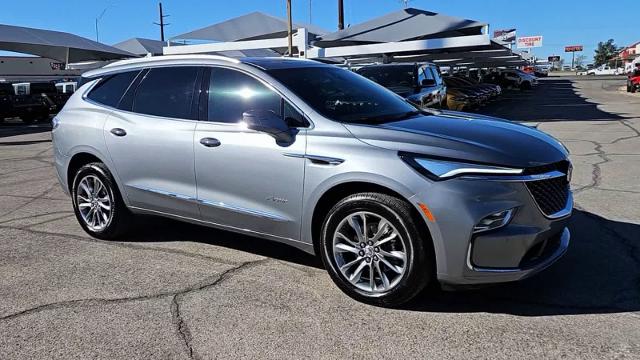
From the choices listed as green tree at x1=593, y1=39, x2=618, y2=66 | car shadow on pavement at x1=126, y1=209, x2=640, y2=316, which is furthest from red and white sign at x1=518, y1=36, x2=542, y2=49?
car shadow on pavement at x1=126, y1=209, x2=640, y2=316

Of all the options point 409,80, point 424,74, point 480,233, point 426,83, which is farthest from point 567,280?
point 424,74

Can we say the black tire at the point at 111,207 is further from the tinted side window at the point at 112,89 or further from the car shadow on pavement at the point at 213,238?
→ the tinted side window at the point at 112,89

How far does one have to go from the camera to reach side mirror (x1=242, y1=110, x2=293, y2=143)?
4.17 metres

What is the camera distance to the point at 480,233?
3.51m

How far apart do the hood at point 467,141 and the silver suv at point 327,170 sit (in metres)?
0.01

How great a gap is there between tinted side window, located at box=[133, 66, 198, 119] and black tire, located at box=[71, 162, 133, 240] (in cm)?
73

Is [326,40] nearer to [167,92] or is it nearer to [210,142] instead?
[167,92]

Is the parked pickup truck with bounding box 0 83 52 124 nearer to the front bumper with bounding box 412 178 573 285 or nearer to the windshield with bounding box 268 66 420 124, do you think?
the windshield with bounding box 268 66 420 124

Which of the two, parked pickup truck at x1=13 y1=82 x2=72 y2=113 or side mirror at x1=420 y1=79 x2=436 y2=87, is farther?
parked pickup truck at x1=13 y1=82 x2=72 y2=113

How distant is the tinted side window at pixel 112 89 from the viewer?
5469mm

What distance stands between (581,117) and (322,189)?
1780 centimetres

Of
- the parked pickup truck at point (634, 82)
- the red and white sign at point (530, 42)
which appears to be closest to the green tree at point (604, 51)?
the red and white sign at point (530, 42)

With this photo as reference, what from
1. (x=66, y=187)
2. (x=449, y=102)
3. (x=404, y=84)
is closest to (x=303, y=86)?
(x=66, y=187)

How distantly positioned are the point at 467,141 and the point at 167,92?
274 centimetres
